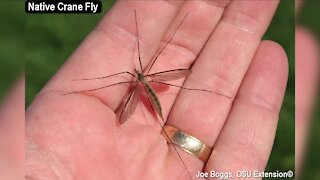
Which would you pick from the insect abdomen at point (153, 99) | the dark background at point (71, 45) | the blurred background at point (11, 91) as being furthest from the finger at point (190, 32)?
the blurred background at point (11, 91)

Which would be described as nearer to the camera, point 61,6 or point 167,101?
point 61,6

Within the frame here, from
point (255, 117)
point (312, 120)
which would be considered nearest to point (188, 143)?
point (255, 117)

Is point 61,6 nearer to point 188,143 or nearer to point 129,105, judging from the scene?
point 129,105

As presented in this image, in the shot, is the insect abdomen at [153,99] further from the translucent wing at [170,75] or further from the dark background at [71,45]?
the dark background at [71,45]

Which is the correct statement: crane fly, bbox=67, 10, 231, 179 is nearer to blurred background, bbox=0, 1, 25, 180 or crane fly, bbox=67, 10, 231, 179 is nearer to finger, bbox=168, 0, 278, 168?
finger, bbox=168, 0, 278, 168

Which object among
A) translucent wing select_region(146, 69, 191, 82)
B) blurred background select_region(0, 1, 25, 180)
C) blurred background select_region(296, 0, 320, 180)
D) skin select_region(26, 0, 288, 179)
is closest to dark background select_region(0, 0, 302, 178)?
blurred background select_region(296, 0, 320, 180)
